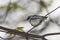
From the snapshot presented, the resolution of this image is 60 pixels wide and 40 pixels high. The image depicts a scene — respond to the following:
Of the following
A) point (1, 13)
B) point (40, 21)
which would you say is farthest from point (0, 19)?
point (40, 21)

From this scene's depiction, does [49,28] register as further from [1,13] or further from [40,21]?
[1,13]

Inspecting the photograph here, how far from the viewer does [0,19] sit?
0.76 meters

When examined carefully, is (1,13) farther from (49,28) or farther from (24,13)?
(49,28)

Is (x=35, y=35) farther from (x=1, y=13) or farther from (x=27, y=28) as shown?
(x=1, y=13)

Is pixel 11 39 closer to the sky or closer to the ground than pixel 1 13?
closer to the ground

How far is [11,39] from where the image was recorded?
70cm

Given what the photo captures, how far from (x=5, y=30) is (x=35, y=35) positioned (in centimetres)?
11

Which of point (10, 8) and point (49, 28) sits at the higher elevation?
point (10, 8)

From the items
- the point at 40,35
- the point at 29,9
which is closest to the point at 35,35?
the point at 40,35

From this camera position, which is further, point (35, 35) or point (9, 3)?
point (9, 3)

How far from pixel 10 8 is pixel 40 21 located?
146 mm

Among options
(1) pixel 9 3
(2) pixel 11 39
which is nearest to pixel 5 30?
(2) pixel 11 39

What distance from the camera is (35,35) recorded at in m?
0.69

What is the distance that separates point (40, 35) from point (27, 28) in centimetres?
6
